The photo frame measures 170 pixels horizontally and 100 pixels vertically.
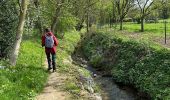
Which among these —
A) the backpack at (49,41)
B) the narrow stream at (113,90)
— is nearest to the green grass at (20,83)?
the backpack at (49,41)

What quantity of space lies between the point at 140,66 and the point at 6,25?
10.4 m

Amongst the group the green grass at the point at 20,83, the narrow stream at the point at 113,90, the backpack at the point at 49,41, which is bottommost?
the narrow stream at the point at 113,90

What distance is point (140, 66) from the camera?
25.4m

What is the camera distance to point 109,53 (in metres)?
34.4

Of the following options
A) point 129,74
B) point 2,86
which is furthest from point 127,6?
point 2,86

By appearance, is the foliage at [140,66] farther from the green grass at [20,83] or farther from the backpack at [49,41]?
the green grass at [20,83]

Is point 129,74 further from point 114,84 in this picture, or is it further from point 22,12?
point 22,12

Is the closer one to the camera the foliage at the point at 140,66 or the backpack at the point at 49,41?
the backpack at the point at 49,41

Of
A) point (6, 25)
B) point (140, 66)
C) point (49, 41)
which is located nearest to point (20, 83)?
point (49, 41)

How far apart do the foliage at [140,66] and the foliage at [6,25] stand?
8908 millimetres

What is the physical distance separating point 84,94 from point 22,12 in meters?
6.48

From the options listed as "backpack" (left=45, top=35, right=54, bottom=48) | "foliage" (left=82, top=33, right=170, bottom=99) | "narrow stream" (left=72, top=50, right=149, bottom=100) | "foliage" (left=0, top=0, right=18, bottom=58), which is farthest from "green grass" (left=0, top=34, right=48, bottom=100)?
"foliage" (left=82, top=33, right=170, bottom=99)

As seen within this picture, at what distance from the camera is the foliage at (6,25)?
Answer: 21812mm

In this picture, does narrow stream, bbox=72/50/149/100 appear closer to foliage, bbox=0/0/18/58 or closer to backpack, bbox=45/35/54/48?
backpack, bbox=45/35/54/48
